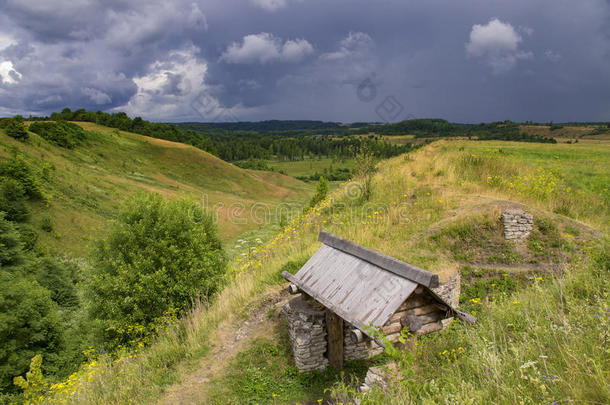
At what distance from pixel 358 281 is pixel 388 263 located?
587mm

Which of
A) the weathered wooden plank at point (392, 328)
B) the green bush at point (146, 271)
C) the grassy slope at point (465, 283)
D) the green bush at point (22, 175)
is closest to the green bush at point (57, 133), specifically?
the green bush at point (22, 175)

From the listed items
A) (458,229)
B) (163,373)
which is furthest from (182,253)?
(458,229)

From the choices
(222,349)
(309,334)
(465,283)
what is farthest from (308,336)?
(465,283)

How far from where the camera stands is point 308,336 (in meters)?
5.86

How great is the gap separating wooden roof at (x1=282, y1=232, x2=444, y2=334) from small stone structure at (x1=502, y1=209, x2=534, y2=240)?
7.56 metres

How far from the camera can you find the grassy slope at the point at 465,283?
2.97 meters

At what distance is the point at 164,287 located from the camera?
9.53 metres

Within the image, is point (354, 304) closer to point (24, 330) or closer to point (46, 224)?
point (24, 330)

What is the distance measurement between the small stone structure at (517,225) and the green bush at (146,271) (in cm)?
964

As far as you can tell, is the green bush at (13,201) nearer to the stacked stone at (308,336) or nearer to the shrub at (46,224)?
the shrub at (46,224)

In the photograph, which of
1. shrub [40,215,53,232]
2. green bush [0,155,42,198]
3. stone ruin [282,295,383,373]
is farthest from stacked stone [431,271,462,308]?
green bush [0,155,42,198]

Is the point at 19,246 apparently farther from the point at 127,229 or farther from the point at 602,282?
the point at 602,282

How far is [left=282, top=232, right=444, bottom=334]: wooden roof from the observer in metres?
4.07

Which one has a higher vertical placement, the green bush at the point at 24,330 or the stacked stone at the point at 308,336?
the stacked stone at the point at 308,336
